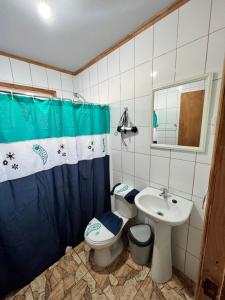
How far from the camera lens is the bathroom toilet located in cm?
136

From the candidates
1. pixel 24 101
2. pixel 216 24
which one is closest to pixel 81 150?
pixel 24 101

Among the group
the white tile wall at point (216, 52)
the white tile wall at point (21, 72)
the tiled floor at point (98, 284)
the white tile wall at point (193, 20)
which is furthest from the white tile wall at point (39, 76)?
the tiled floor at point (98, 284)

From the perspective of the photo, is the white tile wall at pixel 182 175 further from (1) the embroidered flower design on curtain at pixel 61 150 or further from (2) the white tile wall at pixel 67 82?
(2) the white tile wall at pixel 67 82

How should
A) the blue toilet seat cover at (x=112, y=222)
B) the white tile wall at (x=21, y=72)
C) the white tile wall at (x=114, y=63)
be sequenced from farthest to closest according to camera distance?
the white tile wall at (x=21, y=72)
the white tile wall at (x=114, y=63)
the blue toilet seat cover at (x=112, y=222)

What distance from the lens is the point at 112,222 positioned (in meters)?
1.56

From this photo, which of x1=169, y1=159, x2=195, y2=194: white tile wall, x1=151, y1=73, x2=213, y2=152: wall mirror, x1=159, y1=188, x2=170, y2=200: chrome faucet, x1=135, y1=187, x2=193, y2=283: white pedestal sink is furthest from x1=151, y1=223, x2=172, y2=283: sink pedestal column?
x1=151, y1=73, x2=213, y2=152: wall mirror

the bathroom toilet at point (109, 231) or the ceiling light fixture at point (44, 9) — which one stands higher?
the ceiling light fixture at point (44, 9)

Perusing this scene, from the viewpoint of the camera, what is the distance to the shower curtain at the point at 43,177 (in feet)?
3.90

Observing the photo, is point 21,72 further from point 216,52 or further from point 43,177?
point 216,52

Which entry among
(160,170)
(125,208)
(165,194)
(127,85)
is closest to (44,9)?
(127,85)

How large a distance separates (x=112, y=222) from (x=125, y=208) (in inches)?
8.3

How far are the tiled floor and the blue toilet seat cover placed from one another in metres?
0.40

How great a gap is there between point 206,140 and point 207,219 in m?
0.87

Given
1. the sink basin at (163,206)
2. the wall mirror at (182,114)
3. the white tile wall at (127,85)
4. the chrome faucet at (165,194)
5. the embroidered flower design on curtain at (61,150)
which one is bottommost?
the sink basin at (163,206)
